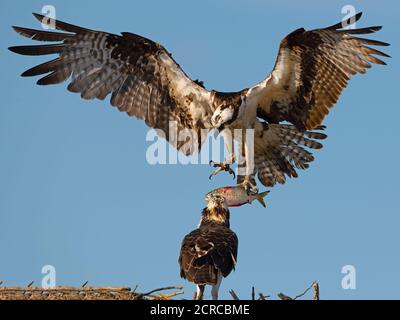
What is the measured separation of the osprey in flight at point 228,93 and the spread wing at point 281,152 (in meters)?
0.01

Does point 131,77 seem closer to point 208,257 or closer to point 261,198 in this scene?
point 261,198

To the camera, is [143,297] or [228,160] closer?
[143,297]

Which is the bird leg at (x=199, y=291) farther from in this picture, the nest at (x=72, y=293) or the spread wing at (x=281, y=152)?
the spread wing at (x=281, y=152)

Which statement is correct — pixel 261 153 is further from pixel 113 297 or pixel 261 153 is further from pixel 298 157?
pixel 113 297

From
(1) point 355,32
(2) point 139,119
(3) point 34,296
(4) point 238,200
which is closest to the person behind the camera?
(3) point 34,296

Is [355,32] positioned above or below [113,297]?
above

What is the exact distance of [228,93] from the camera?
14.6m

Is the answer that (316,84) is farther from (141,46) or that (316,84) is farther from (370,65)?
(141,46)

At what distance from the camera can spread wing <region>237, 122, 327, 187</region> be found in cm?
1516
